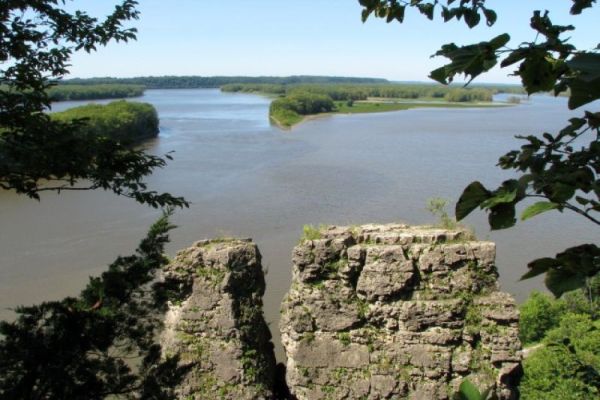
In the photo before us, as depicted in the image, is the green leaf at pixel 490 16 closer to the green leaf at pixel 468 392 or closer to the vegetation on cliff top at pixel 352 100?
the green leaf at pixel 468 392

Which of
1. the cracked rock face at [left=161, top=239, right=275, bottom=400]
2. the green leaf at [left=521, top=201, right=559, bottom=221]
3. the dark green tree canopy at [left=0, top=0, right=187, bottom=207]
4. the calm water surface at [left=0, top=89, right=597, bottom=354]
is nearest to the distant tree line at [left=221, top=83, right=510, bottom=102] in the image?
the calm water surface at [left=0, top=89, right=597, bottom=354]

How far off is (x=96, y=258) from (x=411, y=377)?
43.8ft

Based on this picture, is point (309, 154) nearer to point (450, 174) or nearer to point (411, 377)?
point (450, 174)

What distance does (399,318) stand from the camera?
869 centimetres

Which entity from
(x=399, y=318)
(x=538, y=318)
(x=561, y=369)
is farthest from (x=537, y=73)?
(x=538, y=318)

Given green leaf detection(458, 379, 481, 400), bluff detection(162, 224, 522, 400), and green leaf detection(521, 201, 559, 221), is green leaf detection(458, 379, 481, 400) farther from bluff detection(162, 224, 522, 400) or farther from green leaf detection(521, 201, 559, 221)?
bluff detection(162, 224, 522, 400)

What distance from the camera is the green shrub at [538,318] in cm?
1386

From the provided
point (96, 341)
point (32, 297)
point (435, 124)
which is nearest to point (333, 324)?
point (96, 341)

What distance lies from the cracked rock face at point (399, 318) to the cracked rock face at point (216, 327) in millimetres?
745

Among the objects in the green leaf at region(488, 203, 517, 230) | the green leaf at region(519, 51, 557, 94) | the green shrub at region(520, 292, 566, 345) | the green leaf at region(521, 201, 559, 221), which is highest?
the green leaf at region(519, 51, 557, 94)

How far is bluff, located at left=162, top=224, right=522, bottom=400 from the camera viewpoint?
855cm

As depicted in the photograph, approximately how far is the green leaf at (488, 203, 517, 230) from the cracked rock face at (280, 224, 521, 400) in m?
7.15

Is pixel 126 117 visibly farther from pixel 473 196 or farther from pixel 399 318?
pixel 473 196

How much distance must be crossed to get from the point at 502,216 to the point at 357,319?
751 cm
